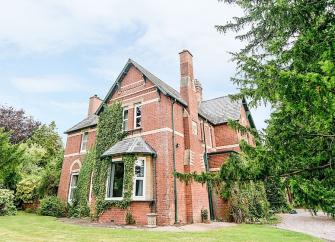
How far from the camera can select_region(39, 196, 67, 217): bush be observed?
63.9 feet

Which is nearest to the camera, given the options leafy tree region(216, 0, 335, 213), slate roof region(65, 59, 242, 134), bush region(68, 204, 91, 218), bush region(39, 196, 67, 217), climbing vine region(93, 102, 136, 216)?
leafy tree region(216, 0, 335, 213)

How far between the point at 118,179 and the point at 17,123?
84.7ft

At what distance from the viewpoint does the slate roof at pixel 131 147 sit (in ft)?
49.5

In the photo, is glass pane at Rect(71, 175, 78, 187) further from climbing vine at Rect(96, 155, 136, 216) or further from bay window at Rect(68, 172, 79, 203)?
climbing vine at Rect(96, 155, 136, 216)

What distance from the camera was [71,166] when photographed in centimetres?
2170

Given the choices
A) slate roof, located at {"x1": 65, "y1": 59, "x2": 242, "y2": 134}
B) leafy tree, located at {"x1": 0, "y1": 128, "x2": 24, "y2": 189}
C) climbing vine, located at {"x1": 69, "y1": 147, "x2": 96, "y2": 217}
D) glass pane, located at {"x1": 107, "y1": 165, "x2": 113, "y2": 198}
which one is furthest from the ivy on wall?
leafy tree, located at {"x1": 0, "y1": 128, "x2": 24, "y2": 189}

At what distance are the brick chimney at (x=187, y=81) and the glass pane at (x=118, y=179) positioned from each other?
6351mm

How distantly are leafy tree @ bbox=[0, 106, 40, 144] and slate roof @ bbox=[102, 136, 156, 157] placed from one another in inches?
951

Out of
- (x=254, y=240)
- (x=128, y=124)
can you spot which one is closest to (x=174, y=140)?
(x=128, y=124)

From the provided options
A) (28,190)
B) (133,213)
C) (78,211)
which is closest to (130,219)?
(133,213)

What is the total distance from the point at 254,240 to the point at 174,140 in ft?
25.1

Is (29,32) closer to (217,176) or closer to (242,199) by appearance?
(217,176)

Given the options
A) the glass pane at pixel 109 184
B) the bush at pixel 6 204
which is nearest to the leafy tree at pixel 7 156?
the bush at pixel 6 204

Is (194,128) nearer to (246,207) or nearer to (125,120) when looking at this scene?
(125,120)
